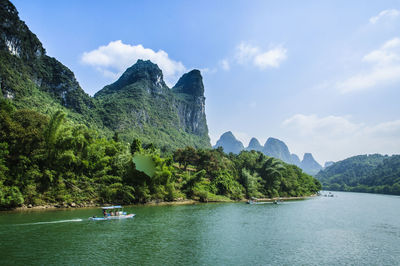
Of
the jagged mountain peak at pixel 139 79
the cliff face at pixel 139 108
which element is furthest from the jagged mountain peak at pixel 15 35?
the jagged mountain peak at pixel 139 79

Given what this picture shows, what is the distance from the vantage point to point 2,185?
2594 centimetres

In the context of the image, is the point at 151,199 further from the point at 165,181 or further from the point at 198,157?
the point at 198,157

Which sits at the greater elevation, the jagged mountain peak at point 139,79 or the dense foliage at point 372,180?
the jagged mountain peak at point 139,79

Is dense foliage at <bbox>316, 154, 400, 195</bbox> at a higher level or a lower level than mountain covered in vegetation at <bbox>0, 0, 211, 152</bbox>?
lower

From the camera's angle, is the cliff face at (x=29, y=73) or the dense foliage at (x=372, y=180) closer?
the cliff face at (x=29, y=73)

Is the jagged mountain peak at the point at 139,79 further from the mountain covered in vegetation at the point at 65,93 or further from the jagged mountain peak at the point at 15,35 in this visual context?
the jagged mountain peak at the point at 15,35

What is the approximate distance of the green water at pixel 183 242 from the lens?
14.5 metres

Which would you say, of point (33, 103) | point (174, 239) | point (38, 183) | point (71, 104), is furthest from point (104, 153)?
point (71, 104)

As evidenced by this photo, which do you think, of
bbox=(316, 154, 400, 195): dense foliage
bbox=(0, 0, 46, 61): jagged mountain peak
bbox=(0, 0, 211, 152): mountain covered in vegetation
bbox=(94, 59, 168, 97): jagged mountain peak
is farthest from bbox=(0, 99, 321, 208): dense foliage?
bbox=(94, 59, 168, 97): jagged mountain peak

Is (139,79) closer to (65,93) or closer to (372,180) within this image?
(65,93)

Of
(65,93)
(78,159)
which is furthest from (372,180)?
(65,93)

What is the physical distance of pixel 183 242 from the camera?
1839 centimetres

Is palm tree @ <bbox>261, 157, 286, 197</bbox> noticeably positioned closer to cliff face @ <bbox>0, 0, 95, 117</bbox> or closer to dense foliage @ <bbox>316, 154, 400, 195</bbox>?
dense foliage @ <bbox>316, 154, 400, 195</bbox>

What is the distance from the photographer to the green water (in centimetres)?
1448
